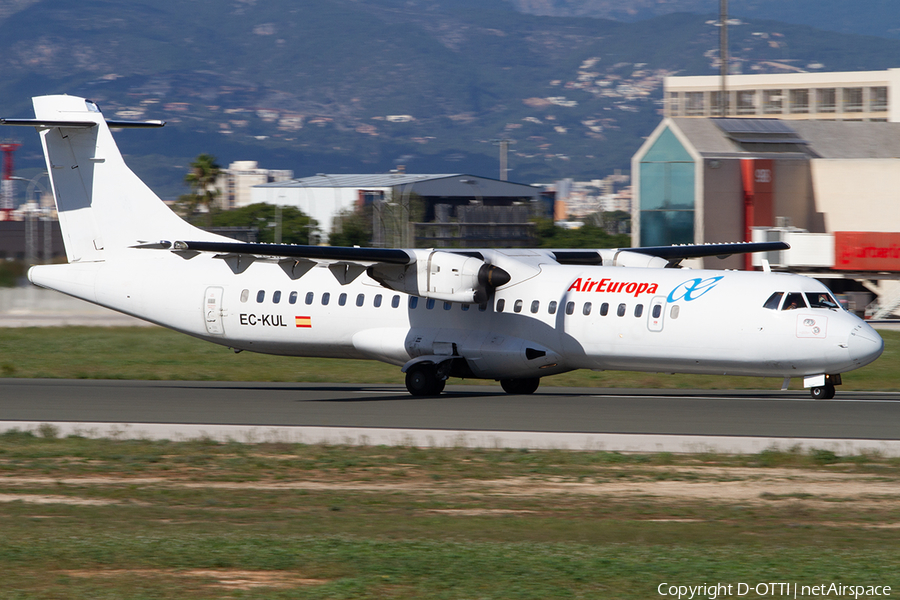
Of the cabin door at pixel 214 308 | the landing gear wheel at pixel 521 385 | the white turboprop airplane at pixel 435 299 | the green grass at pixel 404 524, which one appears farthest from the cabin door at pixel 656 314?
the cabin door at pixel 214 308

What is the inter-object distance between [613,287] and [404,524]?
10.9m

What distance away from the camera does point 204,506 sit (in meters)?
10.9

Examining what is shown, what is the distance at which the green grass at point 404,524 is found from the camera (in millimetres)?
7895

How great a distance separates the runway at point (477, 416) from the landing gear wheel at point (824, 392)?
0.50ft

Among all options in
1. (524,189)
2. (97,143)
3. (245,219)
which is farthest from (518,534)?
(524,189)

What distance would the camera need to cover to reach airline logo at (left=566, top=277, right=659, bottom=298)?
19.7m

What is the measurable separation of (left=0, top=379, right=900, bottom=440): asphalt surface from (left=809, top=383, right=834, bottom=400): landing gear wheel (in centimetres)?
16

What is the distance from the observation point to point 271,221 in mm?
124875

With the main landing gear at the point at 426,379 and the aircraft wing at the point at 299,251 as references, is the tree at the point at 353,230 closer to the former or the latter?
the main landing gear at the point at 426,379

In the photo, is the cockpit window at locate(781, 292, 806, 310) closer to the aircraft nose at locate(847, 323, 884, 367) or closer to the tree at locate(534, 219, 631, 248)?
the aircraft nose at locate(847, 323, 884, 367)

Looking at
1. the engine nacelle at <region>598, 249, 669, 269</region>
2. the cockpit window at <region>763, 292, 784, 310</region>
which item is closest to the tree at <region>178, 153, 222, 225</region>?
the engine nacelle at <region>598, 249, 669, 269</region>

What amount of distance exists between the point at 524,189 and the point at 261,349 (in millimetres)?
128556

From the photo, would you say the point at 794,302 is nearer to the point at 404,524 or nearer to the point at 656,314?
the point at 656,314

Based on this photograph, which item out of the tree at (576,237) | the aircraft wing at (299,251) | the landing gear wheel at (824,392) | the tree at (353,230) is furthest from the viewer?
Answer: the tree at (576,237)
